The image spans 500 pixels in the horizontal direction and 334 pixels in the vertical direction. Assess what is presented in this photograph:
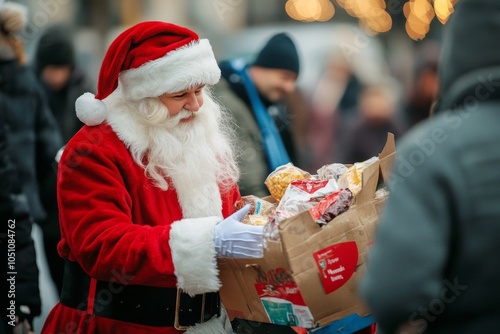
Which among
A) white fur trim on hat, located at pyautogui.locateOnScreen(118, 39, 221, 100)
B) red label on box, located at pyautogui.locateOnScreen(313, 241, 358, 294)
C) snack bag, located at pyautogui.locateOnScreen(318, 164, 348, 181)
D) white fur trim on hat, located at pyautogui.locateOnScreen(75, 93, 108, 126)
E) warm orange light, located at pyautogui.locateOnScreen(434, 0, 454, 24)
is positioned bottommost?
warm orange light, located at pyautogui.locateOnScreen(434, 0, 454, 24)

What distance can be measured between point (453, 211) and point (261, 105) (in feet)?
12.0

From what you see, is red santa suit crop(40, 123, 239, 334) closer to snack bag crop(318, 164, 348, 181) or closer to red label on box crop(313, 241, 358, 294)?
red label on box crop(313, 241, 358, 294)

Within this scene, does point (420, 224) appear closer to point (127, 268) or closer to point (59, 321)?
point (127, 268)

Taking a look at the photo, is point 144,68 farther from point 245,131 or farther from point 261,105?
point 261,105

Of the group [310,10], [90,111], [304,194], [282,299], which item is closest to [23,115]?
[90,111]

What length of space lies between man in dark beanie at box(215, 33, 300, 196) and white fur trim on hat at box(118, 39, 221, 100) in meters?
1.39

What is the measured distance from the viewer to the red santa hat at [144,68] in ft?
11.4

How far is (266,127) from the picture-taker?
5.55m

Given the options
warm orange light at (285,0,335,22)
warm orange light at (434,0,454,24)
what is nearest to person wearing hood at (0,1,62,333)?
warm orange light at (434,0,454,24)

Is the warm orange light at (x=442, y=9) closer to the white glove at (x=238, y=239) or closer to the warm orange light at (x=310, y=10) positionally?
the warm orange light at (x=310, y=10)

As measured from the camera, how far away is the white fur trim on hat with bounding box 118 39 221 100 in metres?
3.48

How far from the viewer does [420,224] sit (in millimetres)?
1989

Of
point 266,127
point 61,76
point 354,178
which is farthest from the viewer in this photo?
point 61,76

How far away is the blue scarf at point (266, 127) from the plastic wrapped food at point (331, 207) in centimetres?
223
